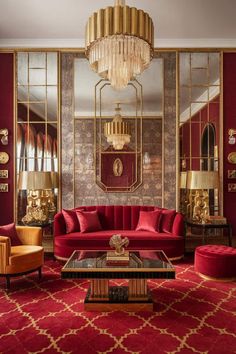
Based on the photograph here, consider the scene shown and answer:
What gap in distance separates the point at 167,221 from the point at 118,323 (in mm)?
2449

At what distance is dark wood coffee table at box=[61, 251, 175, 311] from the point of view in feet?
Result: 10.3

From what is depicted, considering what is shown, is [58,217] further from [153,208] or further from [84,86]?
[84,86]

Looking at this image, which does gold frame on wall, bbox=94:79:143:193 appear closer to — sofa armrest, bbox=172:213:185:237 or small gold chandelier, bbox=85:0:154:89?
sofa armrest, bbox=172:213:185:237

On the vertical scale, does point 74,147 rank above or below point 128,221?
above

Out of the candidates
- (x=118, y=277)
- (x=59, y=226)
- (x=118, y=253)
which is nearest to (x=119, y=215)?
(x=59, y=226)

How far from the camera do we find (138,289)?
10.9 feet

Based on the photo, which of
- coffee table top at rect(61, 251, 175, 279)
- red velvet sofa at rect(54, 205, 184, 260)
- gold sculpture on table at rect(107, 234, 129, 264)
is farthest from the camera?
red velvet sofa at rect(54, 205, 184, 260)

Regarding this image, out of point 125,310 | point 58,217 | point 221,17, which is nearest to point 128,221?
point 58,217

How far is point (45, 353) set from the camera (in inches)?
95.0

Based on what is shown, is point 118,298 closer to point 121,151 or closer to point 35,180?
point 35,180

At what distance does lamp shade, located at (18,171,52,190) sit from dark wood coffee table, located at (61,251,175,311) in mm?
1995

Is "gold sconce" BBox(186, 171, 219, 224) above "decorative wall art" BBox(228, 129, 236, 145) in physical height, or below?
below

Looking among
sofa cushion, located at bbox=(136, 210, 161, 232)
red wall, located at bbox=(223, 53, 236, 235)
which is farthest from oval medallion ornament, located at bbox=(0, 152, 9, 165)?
red wall, located at bbox=(223, 53, 236, 235)

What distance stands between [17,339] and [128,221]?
10.0 ft
